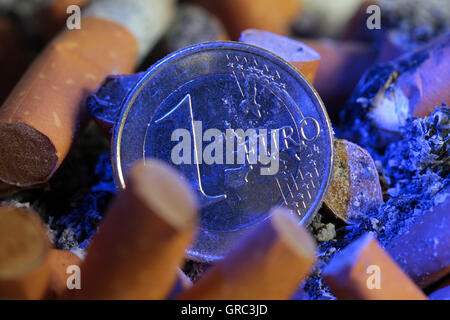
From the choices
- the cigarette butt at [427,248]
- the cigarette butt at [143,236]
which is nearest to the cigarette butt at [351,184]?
the cigarette butt at [427,248]

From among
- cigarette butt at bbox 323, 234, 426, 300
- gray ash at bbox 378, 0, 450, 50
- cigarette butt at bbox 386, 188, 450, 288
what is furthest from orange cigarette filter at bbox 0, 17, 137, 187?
gray ash at bbox 378, 0, 450, 50

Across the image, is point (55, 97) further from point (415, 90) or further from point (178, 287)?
point (415, 90)

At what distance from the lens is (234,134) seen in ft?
3.53

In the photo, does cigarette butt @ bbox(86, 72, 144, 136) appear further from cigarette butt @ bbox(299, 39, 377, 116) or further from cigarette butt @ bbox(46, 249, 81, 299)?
cigarette butt @ bbox(299, 39, 377, 116)

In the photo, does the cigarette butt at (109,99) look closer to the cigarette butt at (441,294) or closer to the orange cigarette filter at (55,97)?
the orange cigarette filter at (55,97)

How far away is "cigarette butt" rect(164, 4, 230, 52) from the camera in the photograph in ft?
5.81

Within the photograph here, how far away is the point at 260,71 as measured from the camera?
3.52 ft

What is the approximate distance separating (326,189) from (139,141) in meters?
0.47

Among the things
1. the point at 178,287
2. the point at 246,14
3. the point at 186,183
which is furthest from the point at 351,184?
the point at 246,14

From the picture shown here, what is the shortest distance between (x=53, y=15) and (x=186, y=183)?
1.11 meters

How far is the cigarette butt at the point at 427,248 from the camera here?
967mm

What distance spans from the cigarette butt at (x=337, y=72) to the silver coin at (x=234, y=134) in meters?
0.48

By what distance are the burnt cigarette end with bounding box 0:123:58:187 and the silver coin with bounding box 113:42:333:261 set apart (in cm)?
23

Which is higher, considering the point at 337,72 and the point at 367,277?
the point at 337,72
